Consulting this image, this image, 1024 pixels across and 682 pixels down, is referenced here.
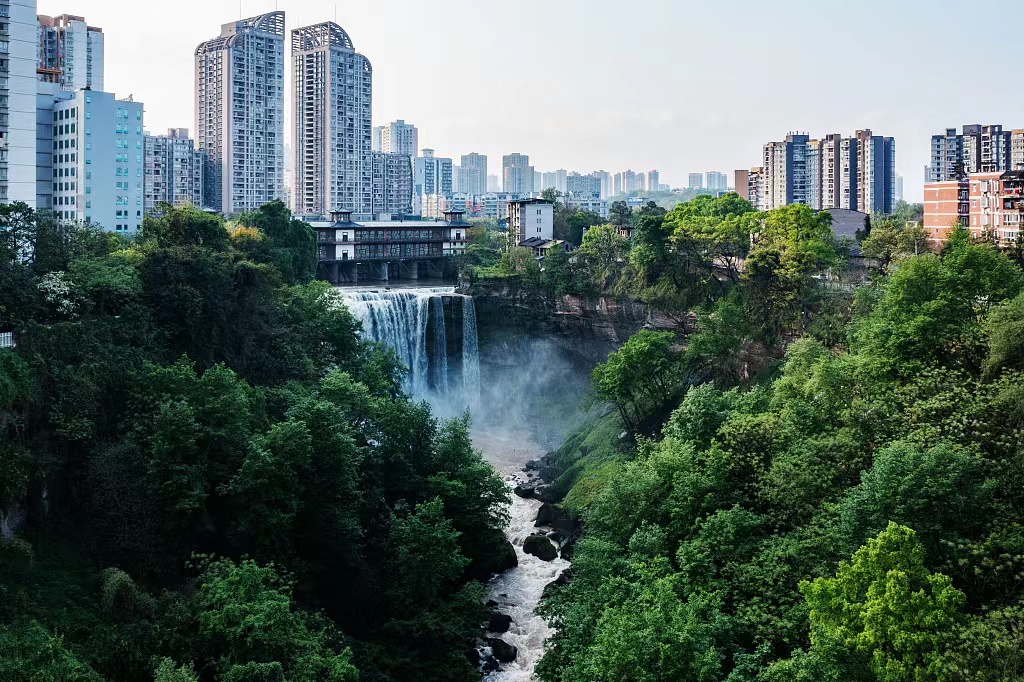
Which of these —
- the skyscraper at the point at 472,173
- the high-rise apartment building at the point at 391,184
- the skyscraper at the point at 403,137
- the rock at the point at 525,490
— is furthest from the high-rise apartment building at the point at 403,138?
the rock at the point at 525,490

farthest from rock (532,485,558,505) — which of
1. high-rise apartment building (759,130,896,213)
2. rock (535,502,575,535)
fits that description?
high-rise apartment building (759,130,896,213)

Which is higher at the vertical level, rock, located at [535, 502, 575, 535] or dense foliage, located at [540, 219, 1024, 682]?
dense foliage, located at [540, 219, 1024, 682]

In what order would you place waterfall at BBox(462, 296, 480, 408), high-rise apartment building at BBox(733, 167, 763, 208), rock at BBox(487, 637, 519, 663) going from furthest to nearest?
high-rise apartment building at BBox(733, 167, 763, 208)
waterfall at BBox(462, 296, 480, 408)
rock at BBox(487, 637, 519, 663)

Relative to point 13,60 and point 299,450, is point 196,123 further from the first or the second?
point 299,450

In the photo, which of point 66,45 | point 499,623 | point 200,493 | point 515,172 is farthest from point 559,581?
point 515,172

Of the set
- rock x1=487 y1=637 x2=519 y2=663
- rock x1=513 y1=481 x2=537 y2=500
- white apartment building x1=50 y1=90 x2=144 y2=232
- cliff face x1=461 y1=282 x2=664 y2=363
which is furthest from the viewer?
white apartment building x1=50 y1=90 x2=144 y2=232

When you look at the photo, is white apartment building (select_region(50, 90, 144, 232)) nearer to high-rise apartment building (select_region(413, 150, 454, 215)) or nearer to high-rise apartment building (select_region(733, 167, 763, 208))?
high-rise apartment building (select_region(733, 167, 763, 208))

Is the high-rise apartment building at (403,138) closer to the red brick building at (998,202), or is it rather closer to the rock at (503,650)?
the red brick building at (998,202)
